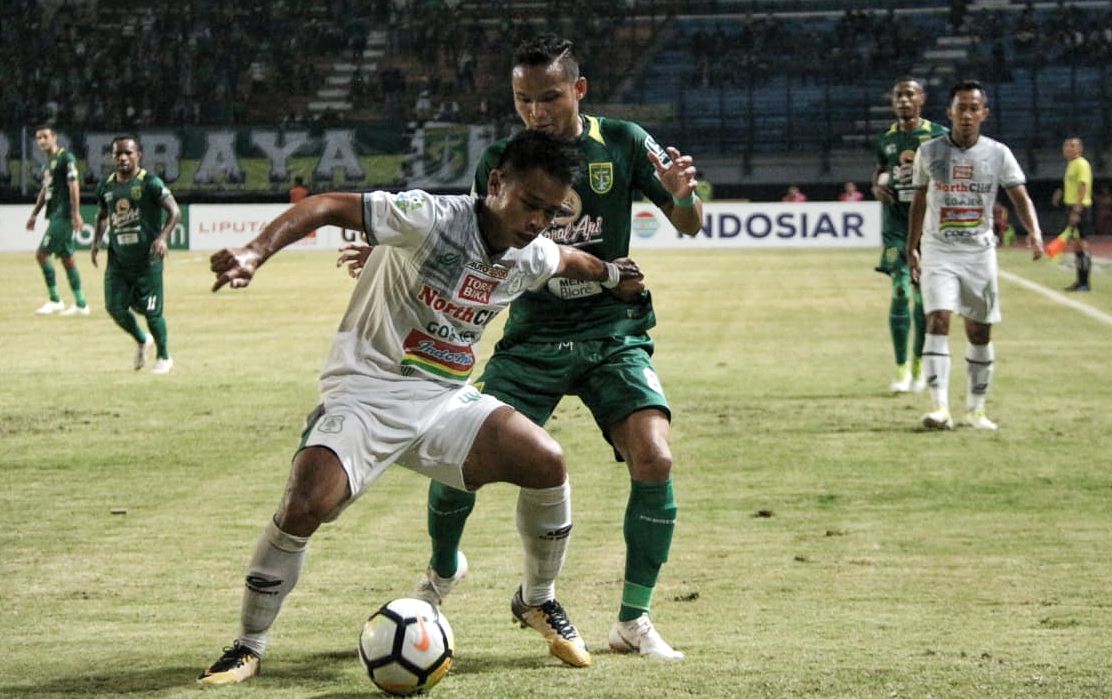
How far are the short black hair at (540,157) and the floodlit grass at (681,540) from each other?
1588mm

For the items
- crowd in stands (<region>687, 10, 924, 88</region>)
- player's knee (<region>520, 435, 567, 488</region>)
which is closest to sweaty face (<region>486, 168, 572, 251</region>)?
player's knee (<region>520, 435, 567, 488</region>)

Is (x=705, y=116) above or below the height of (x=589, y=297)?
below

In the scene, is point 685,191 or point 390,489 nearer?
point 685,191

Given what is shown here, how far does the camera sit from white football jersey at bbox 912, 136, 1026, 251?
11688 mm

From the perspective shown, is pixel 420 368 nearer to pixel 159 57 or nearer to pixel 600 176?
pixel 600 176

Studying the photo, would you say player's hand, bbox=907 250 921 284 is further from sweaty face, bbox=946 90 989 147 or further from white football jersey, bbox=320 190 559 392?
white football jersey, bbox=320 190 559 392

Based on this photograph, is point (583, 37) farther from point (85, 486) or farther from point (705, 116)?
point (85, 486)

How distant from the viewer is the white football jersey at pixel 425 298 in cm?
535

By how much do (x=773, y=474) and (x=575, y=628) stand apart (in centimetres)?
415

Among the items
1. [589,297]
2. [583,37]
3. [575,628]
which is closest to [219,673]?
[575,628]

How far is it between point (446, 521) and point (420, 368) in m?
0.99

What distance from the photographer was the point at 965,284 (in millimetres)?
11812

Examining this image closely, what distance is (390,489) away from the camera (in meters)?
9.70

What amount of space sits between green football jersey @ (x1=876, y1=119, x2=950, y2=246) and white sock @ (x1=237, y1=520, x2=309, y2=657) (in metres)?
9.47
